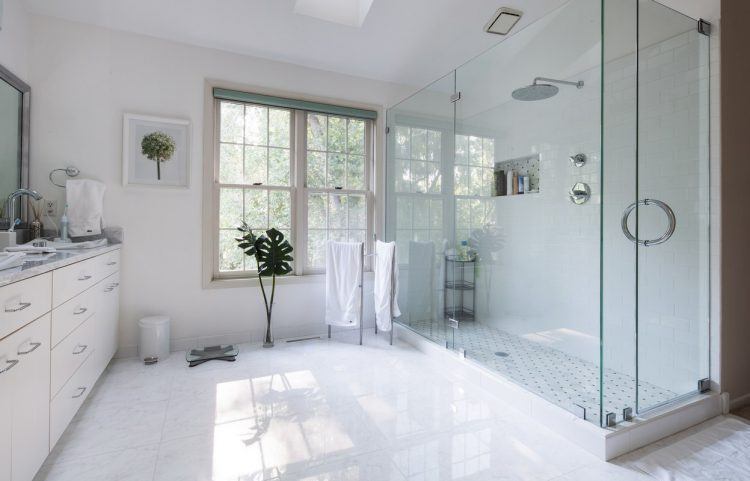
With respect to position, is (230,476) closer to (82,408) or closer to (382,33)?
(82,408)

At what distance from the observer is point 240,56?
3191mm

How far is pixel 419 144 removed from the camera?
3.38m

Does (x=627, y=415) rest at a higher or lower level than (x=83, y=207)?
lower

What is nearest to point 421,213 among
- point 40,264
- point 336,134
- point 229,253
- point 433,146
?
point 433,146

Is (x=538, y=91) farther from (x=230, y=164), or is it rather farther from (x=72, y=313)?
(x=72, y=313)

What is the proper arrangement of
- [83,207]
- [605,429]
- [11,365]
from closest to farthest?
[11,365] < [605,429] < [83,207]

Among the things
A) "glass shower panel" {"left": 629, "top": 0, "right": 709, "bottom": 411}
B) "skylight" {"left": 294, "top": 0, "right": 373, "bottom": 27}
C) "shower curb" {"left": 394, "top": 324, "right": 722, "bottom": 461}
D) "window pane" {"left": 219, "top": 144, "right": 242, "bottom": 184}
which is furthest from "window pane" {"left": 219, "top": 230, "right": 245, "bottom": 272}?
"glass shower panel" {"left": 629, "top": 0, "right": 709, "bottom": 411}

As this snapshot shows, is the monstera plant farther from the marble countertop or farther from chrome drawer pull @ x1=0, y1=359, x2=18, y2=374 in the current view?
chrome drawer pull @ x1=0, y1=359, x2=18, y2=374

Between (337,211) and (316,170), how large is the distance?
0.44m

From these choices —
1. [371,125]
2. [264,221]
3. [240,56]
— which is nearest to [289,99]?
[240,56]

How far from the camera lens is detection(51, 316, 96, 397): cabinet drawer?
1569 millimetres

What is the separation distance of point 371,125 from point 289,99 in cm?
86

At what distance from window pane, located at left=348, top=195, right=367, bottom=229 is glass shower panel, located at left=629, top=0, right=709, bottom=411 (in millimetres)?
2298

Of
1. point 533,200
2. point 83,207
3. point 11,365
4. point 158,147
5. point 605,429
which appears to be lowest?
point 605,429
